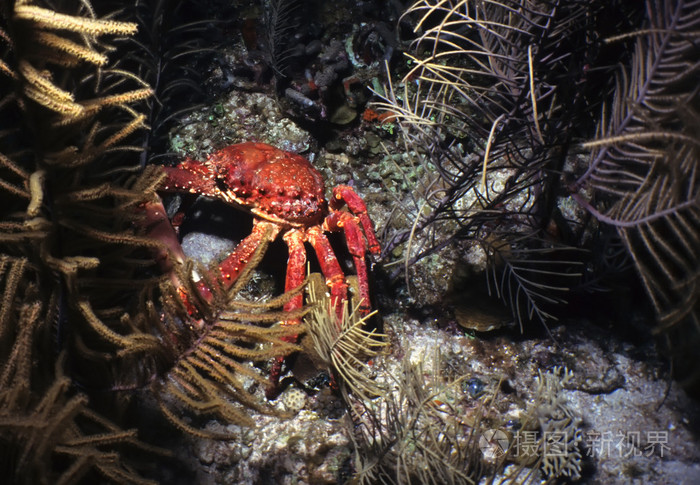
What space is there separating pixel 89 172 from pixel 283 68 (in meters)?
2.23

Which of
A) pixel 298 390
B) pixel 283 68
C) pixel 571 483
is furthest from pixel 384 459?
pixel 283 68

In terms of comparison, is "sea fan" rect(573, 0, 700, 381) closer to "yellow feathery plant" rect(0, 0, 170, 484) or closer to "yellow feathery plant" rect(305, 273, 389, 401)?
"yellow feathery plant" rect(305, 273, 389, 401)

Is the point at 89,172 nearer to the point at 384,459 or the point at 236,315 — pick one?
the point at 236,315

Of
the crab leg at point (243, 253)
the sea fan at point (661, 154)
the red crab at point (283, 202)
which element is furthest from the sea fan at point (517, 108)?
the crab leg at point (243, 253)

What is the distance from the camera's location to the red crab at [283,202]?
3.22 meters

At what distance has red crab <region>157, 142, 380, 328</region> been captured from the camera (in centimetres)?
322

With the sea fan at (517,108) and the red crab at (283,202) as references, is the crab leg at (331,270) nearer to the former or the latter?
the red crab at (283,202)

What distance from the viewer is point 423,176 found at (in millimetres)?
3984

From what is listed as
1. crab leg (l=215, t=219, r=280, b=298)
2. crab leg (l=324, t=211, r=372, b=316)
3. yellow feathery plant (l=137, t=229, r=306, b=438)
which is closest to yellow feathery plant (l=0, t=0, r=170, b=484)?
yellow feathery plant (l=137, t=229, r=306, b=438)

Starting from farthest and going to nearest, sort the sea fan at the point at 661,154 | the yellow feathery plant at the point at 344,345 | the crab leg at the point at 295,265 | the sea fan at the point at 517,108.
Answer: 1. the crab leg at the point at 295,265
2. the yellow feathery plant at the point at 344,345
3. the sea fan at the point at 517,108
4. the sea fan at the point at 661,154

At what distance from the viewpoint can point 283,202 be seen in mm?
3314

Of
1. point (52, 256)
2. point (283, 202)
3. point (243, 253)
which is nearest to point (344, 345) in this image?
point (243, 253)

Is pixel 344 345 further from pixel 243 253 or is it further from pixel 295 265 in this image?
pixel 243 253

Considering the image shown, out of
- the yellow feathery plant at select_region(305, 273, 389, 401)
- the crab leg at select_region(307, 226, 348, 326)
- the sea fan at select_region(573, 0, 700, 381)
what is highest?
the sea fan at select_region(573, 0, 700, 381)
